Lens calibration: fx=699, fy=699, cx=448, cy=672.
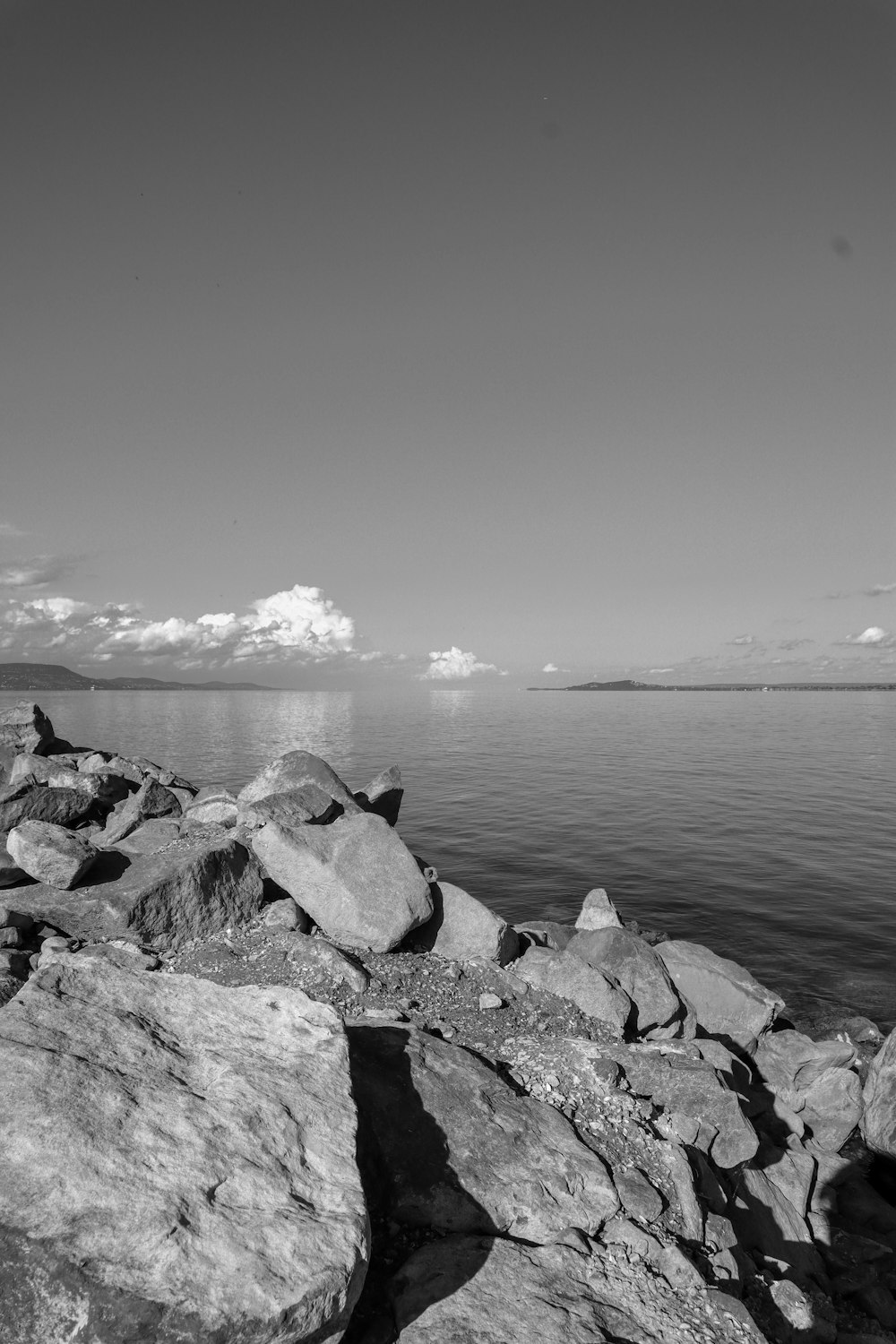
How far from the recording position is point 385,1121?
23.2 ft

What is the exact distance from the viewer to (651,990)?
1241 cm

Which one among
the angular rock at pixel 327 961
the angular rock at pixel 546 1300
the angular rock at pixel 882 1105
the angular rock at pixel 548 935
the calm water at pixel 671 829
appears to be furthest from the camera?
the calm water at pixel 671 829

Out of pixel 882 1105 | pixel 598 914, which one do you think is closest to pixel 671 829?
pixel 598 914

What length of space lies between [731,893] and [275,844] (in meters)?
18.8

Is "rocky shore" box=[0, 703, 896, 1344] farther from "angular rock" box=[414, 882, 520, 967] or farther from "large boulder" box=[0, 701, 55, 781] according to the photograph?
"large boulder" box=[0, 701, 55, 781]

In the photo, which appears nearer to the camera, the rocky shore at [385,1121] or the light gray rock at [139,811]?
the rocky shore at [385,1121]

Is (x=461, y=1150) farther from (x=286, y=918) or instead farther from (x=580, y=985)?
(x=286, y=918)

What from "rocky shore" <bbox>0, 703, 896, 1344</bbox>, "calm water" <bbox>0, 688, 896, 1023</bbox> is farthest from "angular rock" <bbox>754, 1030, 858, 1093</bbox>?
"calm water" <bbox>0, 688, 896, 1023</bbox>

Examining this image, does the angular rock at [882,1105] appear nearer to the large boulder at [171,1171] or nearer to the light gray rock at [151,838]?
the large boulder at [171,1171]

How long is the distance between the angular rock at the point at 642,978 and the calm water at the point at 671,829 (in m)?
7.69

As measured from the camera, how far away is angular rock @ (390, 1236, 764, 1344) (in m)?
5.04

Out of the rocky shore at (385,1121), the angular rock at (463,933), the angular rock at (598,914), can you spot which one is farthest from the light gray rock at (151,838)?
the angular rock at (598,914)

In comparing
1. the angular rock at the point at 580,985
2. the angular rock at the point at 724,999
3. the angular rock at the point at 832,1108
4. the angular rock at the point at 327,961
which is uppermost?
the angular rock at the point at 327,961

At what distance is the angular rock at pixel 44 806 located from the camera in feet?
56.2
